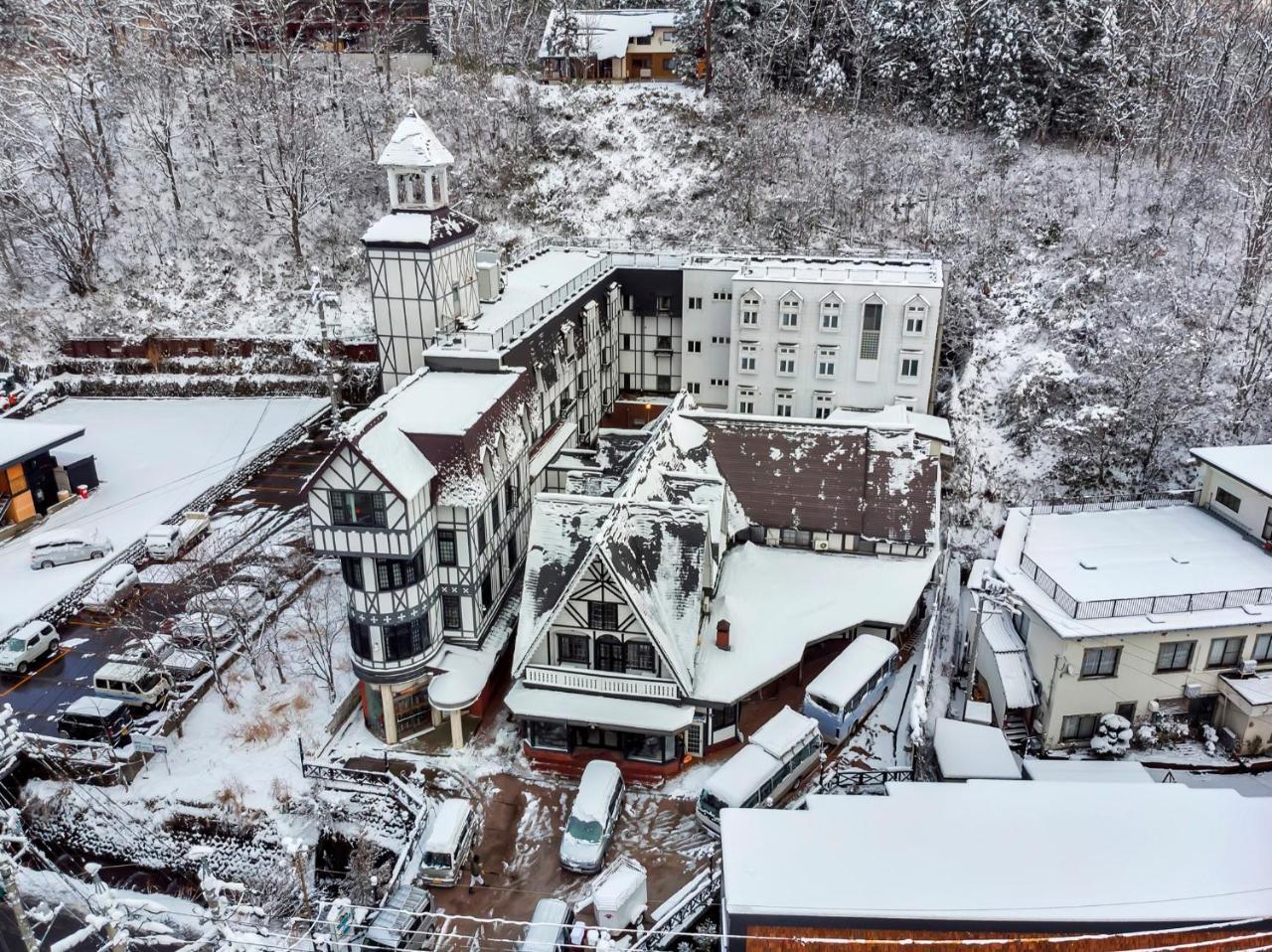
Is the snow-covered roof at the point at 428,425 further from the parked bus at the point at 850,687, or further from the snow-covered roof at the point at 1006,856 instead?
the snow-covered roof at the point at 1006,856

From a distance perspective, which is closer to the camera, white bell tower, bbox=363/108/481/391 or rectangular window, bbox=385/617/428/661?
rectangular window, bbox=385/617/428/661

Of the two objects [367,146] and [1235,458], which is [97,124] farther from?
[1235,458]

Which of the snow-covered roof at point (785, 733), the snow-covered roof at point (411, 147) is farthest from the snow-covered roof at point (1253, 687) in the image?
the snow-covered roof at point (411, 147)

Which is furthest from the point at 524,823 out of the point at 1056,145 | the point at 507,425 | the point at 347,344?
the point at 1056,145

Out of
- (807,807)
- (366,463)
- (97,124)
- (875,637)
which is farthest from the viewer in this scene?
(97,124)

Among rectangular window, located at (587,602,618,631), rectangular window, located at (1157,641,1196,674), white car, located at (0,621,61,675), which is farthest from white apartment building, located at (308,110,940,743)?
white car, located at (0,621,61,675)

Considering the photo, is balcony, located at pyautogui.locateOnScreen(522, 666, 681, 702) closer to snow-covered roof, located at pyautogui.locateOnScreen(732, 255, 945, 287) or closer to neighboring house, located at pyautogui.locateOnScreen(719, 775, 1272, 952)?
neighboring house, located at pyautogui.locateOnScreen(719, 775, 1272, 952)

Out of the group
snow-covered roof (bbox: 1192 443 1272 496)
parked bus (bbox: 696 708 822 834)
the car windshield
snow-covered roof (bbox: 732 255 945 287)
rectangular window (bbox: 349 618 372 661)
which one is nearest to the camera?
the car windshield
